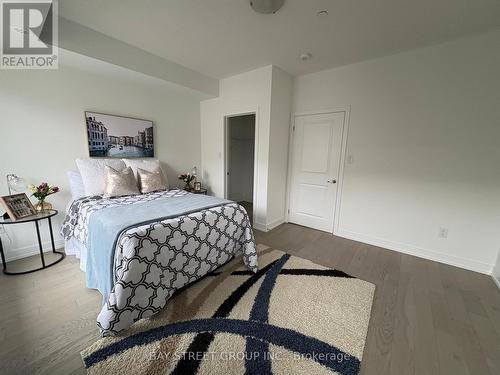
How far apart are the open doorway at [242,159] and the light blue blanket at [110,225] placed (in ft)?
9.43

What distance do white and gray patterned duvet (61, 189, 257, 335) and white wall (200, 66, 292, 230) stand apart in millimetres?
1108

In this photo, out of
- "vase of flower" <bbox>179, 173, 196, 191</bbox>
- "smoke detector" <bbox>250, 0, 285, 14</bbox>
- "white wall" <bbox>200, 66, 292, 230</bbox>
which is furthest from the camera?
"vase of flower" <bbox>179, 173, 196, 191</bbox>

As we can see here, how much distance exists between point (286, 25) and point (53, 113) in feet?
9.23

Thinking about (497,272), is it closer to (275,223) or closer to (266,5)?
(275,223)

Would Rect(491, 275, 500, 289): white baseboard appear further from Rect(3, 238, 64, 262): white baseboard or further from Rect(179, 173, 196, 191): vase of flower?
Rect(3, 238, 64, 262): white baseboard

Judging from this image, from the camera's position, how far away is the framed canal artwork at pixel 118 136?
265 centimetres

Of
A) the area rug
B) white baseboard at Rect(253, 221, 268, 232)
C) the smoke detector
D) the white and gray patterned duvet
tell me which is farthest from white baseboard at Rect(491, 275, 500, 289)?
the smoke detector

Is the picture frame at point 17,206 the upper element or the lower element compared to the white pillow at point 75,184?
lower

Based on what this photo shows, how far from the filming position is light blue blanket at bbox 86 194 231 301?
146cm

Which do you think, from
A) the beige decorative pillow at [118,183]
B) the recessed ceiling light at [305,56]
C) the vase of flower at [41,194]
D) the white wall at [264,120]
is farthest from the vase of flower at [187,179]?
the recessed ceiling light at [305,56]

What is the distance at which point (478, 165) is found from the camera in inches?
86.0

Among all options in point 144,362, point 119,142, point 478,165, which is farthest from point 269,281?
A: point 119,142

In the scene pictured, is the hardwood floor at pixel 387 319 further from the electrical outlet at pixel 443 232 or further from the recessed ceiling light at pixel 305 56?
the recessed ceiling light at pixel 305 56

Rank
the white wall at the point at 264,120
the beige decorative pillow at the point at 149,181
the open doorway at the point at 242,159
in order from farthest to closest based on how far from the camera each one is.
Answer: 1. the open doorway at the point at 242,159
2. the white wall at the point at 264,120
3. the beige decorative pillow at the point at 149,181
